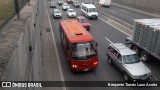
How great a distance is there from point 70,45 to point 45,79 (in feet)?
9.82

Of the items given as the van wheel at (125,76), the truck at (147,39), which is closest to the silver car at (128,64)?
the van wheel at (125,76)

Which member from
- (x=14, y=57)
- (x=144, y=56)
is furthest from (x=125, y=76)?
(x=14, y=57)

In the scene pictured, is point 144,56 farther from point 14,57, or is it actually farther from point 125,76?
point 14,57

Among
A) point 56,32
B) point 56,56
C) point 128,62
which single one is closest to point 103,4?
point 56,32

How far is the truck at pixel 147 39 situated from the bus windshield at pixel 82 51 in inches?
178

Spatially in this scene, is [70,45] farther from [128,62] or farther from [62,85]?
[128,62]

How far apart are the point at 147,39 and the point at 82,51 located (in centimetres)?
543

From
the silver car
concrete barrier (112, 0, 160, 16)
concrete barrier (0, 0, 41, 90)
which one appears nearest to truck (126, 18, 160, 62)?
the silver car

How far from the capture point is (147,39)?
16031mm

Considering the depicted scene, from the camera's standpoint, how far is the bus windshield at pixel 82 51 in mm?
14508

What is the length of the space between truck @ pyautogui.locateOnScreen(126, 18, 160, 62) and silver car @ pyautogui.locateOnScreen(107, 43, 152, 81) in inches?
64.3

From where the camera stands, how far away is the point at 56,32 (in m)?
27.5

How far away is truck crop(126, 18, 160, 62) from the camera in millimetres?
14945

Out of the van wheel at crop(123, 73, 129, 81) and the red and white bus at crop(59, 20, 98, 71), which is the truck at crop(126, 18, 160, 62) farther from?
the red and white bus at crop(59, 20, 98, 71)
